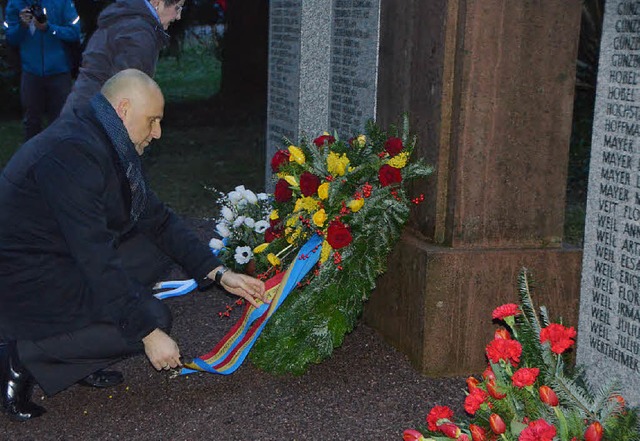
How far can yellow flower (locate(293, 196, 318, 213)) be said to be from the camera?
15.5ft

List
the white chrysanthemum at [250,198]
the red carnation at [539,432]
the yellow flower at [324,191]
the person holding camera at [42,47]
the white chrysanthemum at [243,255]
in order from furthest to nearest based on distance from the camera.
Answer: the person holding camera at [42,47]
the white chrysanthemum at [250,198]
the white chrysanthemum at [243,255]
the yellow flower at [324,191]
the red carnation at [539,432]

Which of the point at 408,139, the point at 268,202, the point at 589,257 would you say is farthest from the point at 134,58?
the point at 589,257

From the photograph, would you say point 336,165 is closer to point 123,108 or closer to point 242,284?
point 242,284

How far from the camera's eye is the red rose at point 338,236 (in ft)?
15.0

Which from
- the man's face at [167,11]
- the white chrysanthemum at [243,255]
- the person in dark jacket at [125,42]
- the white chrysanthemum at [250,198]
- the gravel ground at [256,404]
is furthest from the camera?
the white chrysanthemum at [250,198]

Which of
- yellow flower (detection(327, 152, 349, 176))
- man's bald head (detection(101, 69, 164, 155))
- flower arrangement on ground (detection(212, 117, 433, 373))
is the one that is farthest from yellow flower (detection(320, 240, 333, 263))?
man's bald head (detection(101, 69, 164, 155))

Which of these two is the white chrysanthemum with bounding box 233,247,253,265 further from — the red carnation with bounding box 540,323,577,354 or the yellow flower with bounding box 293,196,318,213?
the red carnation with bounding box 540,323,577,354

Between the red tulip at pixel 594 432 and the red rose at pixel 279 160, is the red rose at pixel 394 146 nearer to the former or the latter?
the red rose at pixel 279 160

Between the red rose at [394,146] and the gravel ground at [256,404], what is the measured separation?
1.00 metres

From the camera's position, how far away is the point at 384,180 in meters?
4.70

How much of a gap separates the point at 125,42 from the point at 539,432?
11.8 ft

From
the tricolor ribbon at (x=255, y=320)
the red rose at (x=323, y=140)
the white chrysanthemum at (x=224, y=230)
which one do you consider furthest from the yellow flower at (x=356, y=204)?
the white chrysanthemum at (x=224, y=230)

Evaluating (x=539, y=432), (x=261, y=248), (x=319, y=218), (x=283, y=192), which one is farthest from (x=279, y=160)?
(x=539, y=432)

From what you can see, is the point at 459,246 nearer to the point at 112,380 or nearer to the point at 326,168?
the point at 326,168
